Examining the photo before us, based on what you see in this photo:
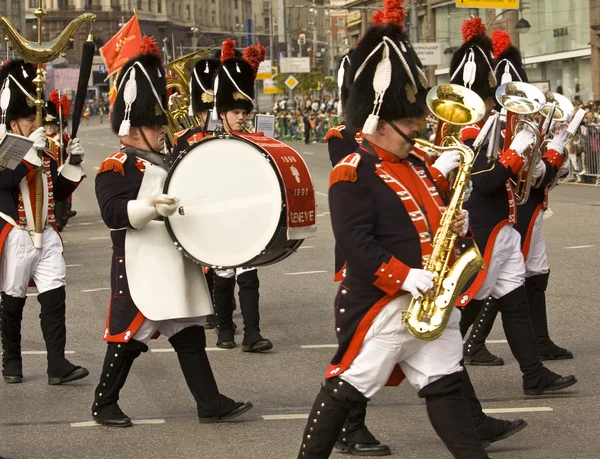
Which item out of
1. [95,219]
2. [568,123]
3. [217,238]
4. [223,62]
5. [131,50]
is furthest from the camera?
[95,219]

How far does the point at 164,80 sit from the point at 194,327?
1373 millimetres

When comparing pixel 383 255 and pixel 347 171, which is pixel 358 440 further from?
Answer: pixel 347 171

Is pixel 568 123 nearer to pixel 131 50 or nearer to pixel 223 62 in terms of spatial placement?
pixel 223 62

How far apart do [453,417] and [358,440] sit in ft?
4.19

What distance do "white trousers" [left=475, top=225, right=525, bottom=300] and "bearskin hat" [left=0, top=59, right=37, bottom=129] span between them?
3034 millimetres

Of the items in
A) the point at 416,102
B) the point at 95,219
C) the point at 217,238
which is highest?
the point at 416,102

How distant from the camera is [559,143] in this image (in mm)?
8023

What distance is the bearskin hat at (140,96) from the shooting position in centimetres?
710

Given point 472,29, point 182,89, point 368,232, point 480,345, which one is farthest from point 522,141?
point 182,89

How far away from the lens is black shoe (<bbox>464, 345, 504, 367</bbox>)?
856 cm

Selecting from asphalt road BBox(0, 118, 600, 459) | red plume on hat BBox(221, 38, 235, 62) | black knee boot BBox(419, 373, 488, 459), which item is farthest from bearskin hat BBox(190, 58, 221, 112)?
black knee boot BBox(419, 373, 488, 459)

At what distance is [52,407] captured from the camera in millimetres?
7715

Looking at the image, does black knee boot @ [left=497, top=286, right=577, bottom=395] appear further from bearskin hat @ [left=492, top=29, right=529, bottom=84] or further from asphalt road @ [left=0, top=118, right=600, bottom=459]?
bearskin hat @ [left=492, top=29, right=529, bottom=84]

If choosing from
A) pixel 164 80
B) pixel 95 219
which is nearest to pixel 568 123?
pixel 164 80
